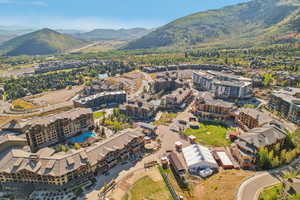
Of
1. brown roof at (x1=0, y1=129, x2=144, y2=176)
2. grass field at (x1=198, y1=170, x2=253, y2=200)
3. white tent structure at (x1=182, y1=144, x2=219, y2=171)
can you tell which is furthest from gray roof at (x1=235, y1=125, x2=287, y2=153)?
brown roof at (x1=0, y1=129, x2=144, y2=176)

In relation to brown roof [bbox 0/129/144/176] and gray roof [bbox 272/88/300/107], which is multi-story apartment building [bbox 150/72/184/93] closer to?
gray roof [bbox 272/88/300/107]

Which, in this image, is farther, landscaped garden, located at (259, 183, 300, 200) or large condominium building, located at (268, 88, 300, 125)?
large condominium building, located at (268, 88, 300, 125)

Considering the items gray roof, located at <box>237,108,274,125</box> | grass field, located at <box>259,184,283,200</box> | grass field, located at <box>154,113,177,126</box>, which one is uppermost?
gray roof, located at <box>237,108,274,125</box>

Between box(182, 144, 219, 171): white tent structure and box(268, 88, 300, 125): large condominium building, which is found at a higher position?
box(268, 88, 300, 125): large condominium building

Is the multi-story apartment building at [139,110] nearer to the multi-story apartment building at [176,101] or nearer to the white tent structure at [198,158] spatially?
the multi-story apartment building at [176,101]

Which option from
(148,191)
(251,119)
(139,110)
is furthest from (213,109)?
(148,191)

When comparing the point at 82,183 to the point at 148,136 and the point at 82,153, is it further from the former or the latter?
the point at 148,136

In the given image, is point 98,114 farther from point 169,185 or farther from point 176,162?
point 169,185
